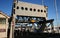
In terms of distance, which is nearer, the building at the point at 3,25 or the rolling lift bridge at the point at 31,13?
the building at the point at 3,25

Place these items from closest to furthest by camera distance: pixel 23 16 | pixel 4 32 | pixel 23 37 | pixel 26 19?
1. pixel 4 32
2. pixel 23 37
3. pixel 23 16
4. pixel 26 19

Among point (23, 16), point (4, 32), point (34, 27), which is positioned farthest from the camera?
point (34, 27)

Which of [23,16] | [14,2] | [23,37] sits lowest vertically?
[23,37]

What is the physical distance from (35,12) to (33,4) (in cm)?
328

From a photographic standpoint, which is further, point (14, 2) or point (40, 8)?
point (40, 8)

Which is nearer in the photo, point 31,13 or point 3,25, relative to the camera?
point 3,25

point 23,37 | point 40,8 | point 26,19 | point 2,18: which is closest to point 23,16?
point 26,19

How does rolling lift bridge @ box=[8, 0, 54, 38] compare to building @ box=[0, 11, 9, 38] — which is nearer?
building @ box=[0, 11, 9, 38]

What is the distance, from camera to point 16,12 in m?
50.5

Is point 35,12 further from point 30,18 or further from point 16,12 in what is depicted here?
point 16,12

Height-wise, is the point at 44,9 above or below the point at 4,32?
above

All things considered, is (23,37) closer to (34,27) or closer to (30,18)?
(30,18)

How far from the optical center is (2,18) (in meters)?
34.7

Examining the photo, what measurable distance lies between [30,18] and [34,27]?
6.63 meters
